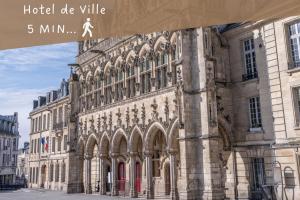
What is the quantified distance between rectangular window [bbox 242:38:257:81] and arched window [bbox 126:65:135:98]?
28.6 ft

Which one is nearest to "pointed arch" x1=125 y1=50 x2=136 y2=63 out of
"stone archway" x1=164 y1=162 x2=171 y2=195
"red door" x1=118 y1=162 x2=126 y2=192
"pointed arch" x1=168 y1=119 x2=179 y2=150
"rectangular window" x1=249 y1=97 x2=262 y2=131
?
"pointed arch" x1=168 y1=119 x2=179 y2=150

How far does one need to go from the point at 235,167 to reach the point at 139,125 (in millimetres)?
7168

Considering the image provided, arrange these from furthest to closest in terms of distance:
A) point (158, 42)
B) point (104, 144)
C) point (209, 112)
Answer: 1. point (104, 144)
2. point (158, 42)
3. point (209, 112)

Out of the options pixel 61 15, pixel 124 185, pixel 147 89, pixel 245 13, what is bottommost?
pixel 124 185

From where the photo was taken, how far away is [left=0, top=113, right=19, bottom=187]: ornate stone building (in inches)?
2392

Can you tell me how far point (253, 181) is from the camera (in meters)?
20.5

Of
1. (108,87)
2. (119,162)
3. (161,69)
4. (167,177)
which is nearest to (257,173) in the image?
(167,177)

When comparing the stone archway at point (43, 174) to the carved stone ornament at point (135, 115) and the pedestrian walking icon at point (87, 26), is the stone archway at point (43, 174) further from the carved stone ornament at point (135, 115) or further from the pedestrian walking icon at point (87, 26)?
the pedestrian walking icon at point (87, 26)

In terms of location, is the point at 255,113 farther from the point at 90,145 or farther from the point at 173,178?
the point at 90,145

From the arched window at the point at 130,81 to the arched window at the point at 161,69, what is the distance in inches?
117

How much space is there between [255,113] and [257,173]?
133 inches

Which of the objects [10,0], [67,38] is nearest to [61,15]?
[67,38]

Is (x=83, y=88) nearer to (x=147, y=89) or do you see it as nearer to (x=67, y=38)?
(x=147, y=89)

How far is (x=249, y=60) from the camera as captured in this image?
2167 centimetres
